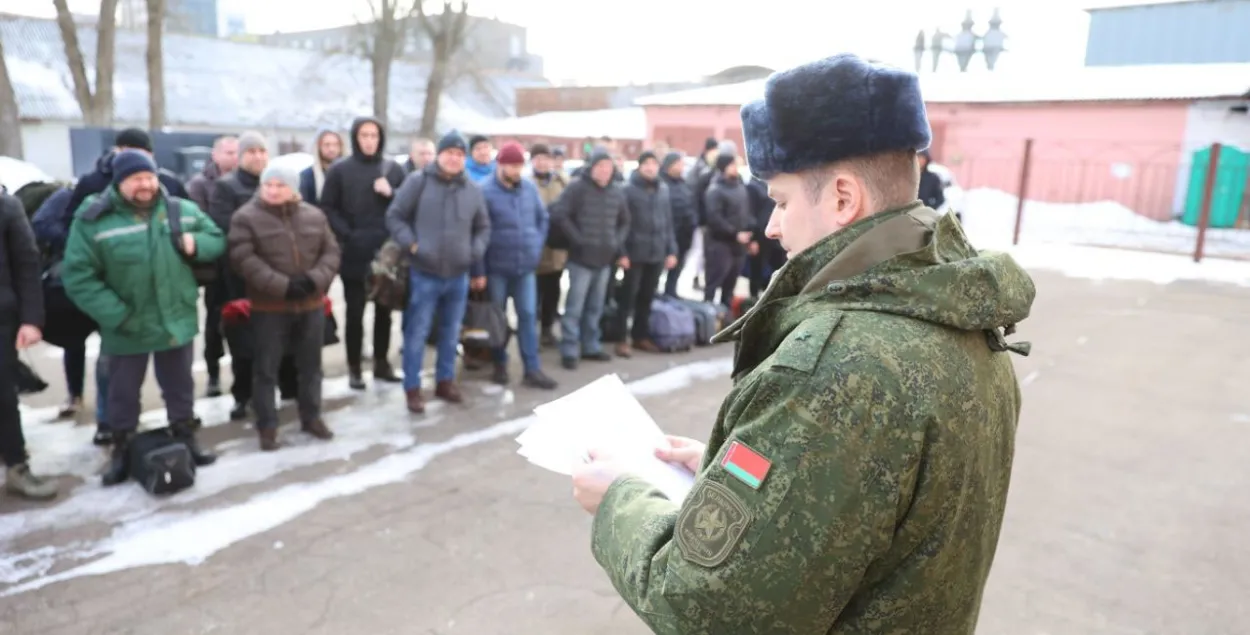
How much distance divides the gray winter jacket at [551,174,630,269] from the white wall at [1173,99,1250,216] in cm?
1678

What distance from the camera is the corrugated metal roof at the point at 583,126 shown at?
3048 cm

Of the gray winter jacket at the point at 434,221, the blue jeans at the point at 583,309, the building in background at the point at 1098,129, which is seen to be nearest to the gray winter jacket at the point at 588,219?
the blue jeans at the point at 583,309

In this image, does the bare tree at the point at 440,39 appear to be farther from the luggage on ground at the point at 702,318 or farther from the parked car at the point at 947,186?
the luggage on ground at the point at 702,318

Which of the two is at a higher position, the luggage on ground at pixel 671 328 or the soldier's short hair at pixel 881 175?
the soldier's short hair at pixel 881 175

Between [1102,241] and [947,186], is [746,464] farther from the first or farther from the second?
[1102,241]

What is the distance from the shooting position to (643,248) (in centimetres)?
764

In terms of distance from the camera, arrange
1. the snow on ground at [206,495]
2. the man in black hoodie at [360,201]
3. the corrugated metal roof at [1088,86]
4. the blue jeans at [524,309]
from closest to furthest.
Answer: the snow on ground at [206,495] < the man in black hoodie at [360,201] < the blue jeans at [524,309] < the corrugated metal roof at [1088,86]

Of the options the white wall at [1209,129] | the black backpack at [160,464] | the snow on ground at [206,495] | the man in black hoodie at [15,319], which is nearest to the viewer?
the snow on ground at [206,495]

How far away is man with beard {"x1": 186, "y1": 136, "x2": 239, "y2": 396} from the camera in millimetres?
5974

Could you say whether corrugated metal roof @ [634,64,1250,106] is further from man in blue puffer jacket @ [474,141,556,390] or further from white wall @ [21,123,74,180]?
white wall @ [21,123,74,180]

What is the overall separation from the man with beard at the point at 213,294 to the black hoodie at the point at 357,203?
2.52 feet

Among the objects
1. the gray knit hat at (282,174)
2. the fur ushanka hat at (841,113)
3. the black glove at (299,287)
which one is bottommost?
the black glove at (299,287)

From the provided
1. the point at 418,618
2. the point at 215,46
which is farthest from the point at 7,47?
the point at 418,618

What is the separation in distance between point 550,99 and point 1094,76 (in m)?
25.9
